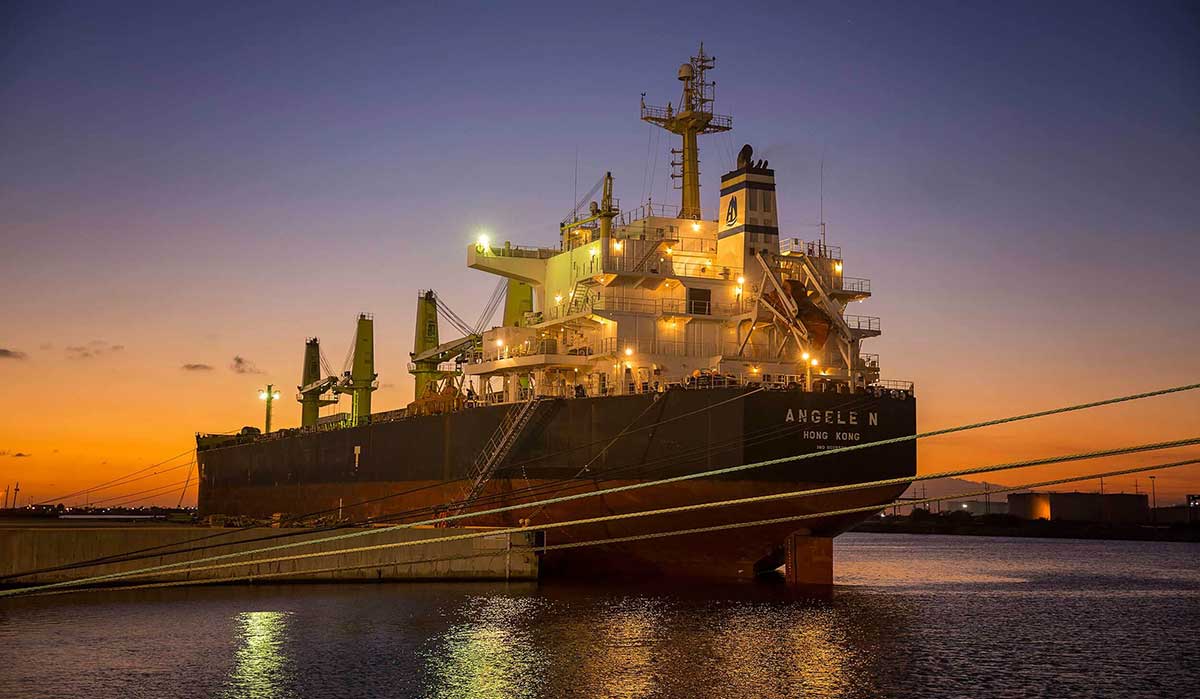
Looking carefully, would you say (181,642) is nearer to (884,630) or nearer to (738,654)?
(738,654)

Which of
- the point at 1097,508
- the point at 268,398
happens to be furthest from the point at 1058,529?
the point at 268,398

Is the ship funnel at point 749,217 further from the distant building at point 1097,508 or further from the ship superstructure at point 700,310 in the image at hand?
the distant building at point 1097,508

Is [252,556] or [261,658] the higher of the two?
[252,556]

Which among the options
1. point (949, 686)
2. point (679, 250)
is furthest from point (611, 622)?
point (679, 250)

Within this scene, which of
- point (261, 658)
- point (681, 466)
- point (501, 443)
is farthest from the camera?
point (501, 443)

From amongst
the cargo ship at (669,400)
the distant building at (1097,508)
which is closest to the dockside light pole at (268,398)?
the cargo ship at (669,400)

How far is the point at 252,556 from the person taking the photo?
29828mm

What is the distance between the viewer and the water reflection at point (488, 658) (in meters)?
17.9

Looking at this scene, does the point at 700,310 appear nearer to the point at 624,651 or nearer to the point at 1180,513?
the point at 624,651

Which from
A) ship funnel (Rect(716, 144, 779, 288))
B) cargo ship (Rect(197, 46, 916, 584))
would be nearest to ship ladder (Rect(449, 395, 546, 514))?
cargo ship (Rect(197, 46, 916, 584))

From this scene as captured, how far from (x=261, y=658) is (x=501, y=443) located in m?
15.3

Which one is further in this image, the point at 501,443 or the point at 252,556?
the point at 501,443

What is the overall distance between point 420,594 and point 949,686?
46.4 feet

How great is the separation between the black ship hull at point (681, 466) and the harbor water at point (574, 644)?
64.6 inches
